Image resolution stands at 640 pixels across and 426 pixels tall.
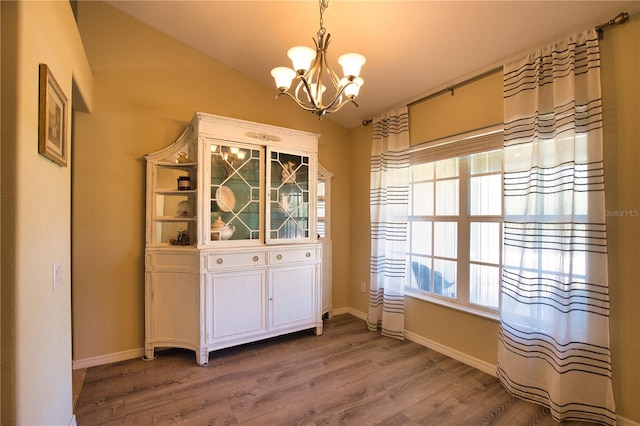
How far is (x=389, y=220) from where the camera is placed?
318 cm

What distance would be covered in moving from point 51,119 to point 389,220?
2.76m

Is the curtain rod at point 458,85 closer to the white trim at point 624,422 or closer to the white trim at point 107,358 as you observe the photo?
the white trim at point 624,422

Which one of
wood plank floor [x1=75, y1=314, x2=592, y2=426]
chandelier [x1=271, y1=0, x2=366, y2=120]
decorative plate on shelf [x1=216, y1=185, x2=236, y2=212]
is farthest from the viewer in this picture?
decorative plate on shelf [x1=216, y1=185, x2=236, y2=212]

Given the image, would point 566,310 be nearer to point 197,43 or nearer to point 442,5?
point 442,5

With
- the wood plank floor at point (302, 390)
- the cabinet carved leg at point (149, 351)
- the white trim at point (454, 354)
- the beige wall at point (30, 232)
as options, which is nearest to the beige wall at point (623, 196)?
the wood plank floor at point (302, 390)

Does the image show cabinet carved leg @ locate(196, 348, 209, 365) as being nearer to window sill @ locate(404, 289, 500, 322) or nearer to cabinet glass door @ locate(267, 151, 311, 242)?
cabinet glass door @ locate(267, 151, 311, 242)

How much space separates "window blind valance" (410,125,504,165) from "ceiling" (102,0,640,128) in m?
0.50

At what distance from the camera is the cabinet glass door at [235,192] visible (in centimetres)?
270

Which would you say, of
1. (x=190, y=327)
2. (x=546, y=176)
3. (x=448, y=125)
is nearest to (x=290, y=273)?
(x=190, y=327)

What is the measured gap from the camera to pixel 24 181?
115 centimetres

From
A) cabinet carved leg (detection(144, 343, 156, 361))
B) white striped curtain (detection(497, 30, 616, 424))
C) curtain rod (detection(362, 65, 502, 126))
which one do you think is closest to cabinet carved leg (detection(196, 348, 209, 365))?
cabinet carved leg (detection(144, 343, 156, 361))

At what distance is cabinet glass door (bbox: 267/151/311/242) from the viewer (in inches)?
117

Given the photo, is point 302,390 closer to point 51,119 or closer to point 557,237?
point 557,237

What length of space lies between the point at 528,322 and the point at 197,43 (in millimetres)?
3752
